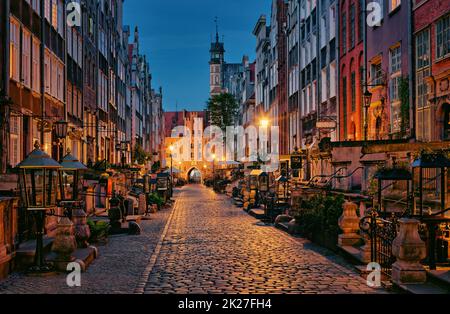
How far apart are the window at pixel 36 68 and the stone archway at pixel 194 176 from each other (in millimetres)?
115742

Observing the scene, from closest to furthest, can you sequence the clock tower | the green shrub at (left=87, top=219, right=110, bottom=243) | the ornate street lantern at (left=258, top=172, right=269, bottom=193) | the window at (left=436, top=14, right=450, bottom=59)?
the green shrub at (left=87, top=219, right=110, bottom=243) < the window at (left=436, top=14, right=450, bottom=59) < the ornate street lantern at (left=258, top=172, right=269, bottom=193) < the clock tower

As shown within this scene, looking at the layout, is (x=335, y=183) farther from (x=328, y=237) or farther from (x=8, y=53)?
(x=8, y=53)

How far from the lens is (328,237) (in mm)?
16984

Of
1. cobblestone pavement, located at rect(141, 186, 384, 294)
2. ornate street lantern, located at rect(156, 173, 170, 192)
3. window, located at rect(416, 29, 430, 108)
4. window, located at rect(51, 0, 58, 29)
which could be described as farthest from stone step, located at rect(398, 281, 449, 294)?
ornate street lantern, located at rect(156, 173, 170, 192)

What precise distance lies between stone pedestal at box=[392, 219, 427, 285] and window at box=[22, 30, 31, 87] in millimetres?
15397

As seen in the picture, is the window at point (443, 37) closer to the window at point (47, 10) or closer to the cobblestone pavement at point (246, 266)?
the cobblestone pavement at point (246, 266)

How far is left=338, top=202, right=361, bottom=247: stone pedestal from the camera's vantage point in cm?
1569

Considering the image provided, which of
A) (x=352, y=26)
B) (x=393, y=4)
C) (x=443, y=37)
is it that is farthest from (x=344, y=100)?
(x=443, y=37)

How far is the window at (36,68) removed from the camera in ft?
77.9

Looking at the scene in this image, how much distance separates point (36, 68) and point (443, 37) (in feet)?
48.1

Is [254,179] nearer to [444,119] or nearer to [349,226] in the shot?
[444,119]

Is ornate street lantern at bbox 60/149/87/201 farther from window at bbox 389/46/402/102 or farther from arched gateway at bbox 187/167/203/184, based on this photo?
arched gateway at bbox 187/167/203/184

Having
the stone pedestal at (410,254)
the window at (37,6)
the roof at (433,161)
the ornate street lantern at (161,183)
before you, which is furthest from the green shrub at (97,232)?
the ornate street lantern at (161,183)

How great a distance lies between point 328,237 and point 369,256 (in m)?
3.58
